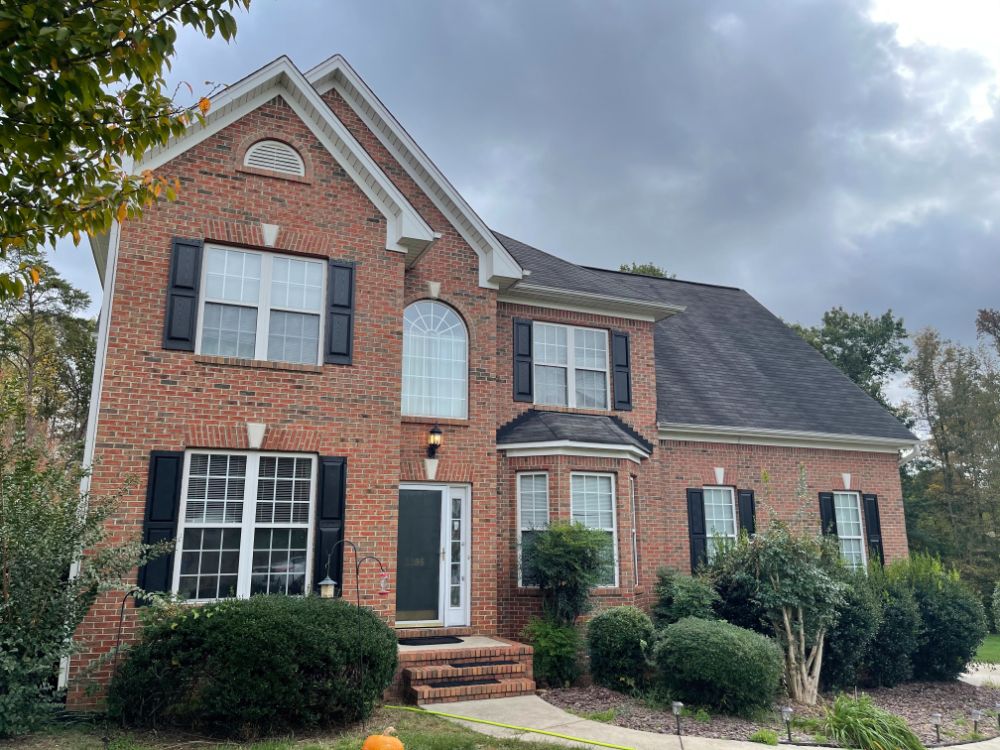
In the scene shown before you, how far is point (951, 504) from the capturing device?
27859mm

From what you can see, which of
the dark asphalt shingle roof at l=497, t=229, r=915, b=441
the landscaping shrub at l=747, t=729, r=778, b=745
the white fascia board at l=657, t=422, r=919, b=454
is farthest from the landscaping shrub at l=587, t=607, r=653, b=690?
the dark asphalt shingle roof at l=497, t=229, r=915, b=441

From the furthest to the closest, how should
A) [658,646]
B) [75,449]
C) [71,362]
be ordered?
[71,362] → [658,646] → [75,449]

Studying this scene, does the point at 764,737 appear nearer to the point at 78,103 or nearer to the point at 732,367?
the point at 78,103

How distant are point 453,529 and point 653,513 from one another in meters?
4.29

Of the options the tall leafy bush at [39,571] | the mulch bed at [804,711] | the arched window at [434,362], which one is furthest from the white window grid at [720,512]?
the tall leafy bush at [39,571]

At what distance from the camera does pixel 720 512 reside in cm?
1461

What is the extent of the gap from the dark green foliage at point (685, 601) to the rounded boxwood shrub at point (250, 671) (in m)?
5.86

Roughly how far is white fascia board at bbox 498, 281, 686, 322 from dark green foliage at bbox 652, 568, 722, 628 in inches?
204

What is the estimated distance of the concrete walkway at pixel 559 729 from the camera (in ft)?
23.6

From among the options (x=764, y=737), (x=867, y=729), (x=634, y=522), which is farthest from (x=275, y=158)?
(x=867, y=729)

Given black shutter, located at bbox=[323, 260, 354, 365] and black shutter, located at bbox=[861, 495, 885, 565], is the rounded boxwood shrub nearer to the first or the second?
black shutter, located at bbox=[323, 260, 354, 365]

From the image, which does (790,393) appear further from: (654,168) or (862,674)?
(654,168)

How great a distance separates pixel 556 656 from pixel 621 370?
5.78m

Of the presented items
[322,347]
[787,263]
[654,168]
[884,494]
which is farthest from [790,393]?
[787,263]
